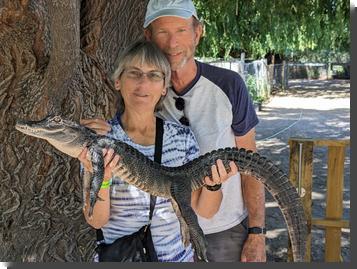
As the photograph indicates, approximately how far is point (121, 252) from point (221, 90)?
2.04ft

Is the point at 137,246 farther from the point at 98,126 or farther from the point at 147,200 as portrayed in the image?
the point at 98,126

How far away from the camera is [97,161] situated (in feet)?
5.10

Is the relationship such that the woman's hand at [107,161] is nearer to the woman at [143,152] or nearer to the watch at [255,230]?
the woman at [143,152]

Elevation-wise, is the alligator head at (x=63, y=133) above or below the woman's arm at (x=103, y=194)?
above

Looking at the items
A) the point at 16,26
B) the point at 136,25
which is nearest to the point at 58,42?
the point at 16,26

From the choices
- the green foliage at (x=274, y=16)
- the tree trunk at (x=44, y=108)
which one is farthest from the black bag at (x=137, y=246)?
the green foliage at (x=274, y=16)

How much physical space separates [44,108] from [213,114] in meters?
1.24

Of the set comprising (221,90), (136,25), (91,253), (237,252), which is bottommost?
(91,253)

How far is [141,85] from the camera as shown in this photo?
162 centimetres

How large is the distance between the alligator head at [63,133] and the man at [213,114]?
0.07 m

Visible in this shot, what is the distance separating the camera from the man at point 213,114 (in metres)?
1.69

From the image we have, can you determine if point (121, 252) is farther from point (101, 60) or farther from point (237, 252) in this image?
point (101, 60)

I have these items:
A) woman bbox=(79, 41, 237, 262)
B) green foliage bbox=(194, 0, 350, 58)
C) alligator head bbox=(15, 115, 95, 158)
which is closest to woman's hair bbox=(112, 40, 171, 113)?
woman bbox=(79, 41, 237, 262)

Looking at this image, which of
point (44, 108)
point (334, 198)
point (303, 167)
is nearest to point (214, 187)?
point (44, 108)
